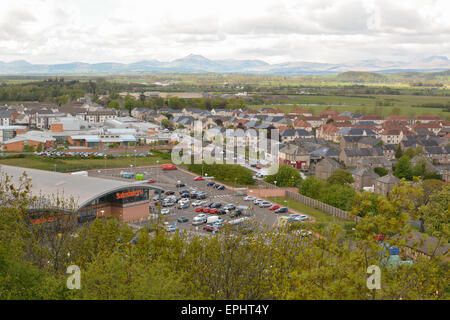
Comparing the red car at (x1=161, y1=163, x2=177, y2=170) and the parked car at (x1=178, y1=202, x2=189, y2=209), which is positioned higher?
the red car at (x1=161, y1=163, x2=177, y2=170)

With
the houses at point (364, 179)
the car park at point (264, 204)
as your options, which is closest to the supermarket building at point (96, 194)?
the car park at point (264, 204)

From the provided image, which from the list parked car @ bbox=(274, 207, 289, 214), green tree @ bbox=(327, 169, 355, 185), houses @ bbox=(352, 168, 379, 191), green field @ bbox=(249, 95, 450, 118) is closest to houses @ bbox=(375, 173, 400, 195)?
houses @ bbox=(352, 168, 379, 191)

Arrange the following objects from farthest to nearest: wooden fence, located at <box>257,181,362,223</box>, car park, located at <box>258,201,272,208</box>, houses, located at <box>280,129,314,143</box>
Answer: houses, located at <box>280,129,314,143</box> < car park, located at <box>258,201,272,208</box> < wooden fence, located at <box>257,181,362,223</box>

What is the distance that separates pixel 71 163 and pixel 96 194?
15534 millimetres

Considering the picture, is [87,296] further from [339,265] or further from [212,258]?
[339,265]

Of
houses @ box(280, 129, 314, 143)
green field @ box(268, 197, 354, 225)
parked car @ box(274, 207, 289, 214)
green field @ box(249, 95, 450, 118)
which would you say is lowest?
green field @ box(268, 197, 354, 225)

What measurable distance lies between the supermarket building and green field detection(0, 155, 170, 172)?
9.40 m

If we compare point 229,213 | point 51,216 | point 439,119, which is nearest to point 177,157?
point 229,213

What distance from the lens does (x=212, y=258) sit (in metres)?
8.74

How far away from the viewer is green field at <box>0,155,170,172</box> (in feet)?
96.8

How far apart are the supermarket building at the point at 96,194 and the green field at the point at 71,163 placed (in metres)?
9.40

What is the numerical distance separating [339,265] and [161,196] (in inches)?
675

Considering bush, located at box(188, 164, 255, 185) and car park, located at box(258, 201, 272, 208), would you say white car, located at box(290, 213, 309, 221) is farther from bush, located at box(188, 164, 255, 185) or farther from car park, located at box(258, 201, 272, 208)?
bush, located at box(188, 164, 255, 185)
